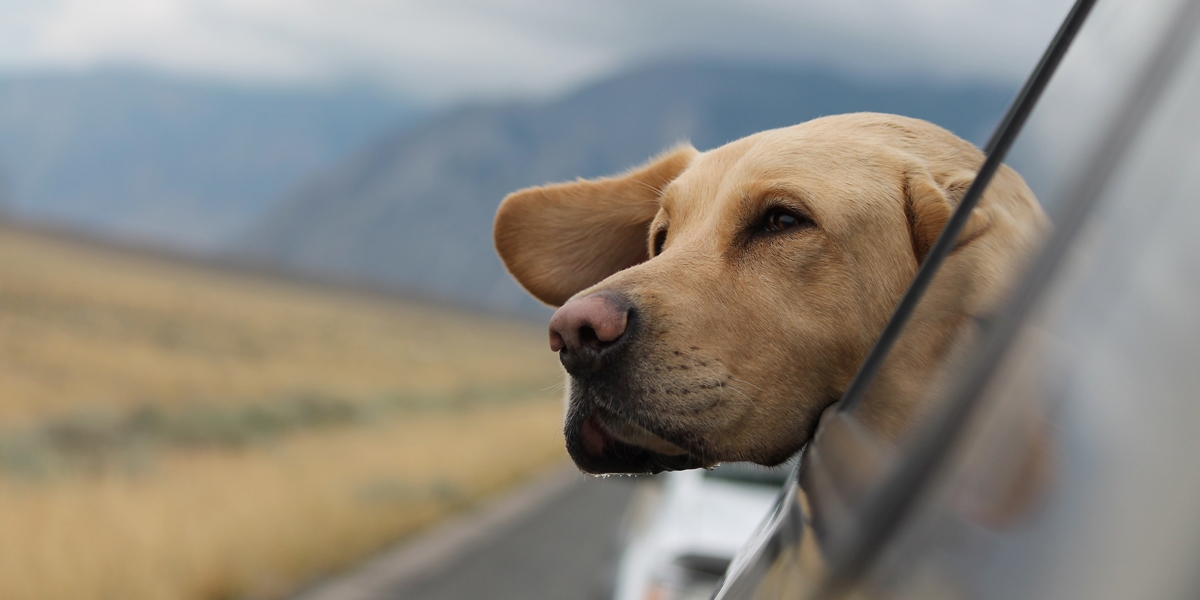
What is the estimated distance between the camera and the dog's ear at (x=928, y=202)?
157cm

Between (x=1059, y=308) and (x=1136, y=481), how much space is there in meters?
0.12

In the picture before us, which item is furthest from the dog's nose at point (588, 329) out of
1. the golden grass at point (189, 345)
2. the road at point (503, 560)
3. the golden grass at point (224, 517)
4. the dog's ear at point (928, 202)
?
the road at point (503, 560)

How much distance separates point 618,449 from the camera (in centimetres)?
160

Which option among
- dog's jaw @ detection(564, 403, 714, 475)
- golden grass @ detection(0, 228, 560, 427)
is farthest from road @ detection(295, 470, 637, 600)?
dog's jaw @ detection(564, 403, 714, 475)

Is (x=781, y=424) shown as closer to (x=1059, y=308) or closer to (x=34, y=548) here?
(x=1059, y=308)

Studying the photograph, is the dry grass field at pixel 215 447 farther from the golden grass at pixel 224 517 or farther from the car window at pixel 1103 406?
the car window at pixel 1103 406

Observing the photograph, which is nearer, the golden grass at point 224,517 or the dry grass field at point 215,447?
the golden grass at point 224,517

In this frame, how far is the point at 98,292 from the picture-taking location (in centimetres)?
4453

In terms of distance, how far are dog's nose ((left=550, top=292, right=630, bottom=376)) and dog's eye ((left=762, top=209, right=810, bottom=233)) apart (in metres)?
0.35

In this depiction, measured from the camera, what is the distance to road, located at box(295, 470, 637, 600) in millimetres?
8519

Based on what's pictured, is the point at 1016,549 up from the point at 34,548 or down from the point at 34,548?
up

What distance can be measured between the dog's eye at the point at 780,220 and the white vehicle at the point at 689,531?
3.10 m

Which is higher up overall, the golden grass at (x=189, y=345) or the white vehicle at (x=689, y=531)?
the white vehicle at (x=689, y=531)

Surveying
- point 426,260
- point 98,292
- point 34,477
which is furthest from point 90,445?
point 426,260
